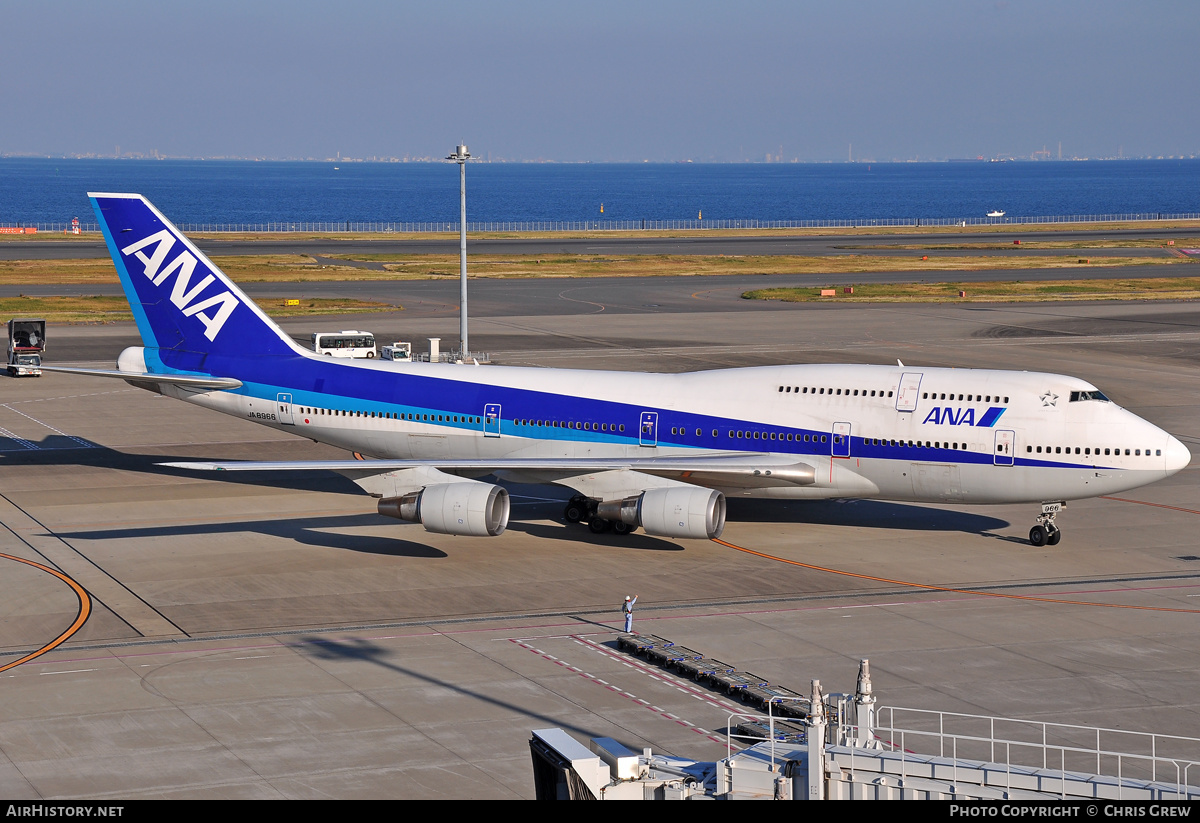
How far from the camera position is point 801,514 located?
4647 cm

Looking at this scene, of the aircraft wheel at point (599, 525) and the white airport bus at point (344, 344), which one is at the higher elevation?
the white airport bus at point (344, 344)

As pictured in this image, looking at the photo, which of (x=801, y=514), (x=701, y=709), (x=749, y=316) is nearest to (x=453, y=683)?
(x=701, y=709)

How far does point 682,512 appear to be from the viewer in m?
39.1

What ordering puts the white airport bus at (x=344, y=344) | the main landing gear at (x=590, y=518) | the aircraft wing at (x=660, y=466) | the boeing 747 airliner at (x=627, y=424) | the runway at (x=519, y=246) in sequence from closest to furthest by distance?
the boeing 747 airliner at (x=627, y=424)
the aircraft wing at (x=660, y=466)
the main landing gear at (x=590, y=518)
the white airport bus at (x=344, y=344)
the runway at (x=519, y=246)

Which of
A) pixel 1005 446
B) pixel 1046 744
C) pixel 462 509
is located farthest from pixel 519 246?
pixel 1046 744

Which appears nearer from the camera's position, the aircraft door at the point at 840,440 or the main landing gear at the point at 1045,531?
the aircraft door at the point at 840,440

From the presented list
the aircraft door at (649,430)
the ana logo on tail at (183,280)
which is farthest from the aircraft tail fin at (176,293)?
the aircraft door at (649,430)

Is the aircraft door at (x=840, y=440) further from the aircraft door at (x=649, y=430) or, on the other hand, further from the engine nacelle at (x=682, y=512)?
the aircraft door at (x=649, y=430)

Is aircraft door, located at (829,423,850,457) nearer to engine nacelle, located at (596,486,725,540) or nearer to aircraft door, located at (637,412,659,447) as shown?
engine nacelle, located at (596,486,725,540)

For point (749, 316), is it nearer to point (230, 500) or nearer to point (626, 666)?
point (230, 500)

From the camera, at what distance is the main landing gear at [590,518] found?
42719mm

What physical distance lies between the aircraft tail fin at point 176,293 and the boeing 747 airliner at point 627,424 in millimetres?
54

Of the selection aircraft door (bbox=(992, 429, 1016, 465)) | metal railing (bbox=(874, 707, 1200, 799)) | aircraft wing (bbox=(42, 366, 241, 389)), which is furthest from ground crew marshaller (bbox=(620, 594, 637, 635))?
aircraft wing (bbox=(42, 366, 241, 389))

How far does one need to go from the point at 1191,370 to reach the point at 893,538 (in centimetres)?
4385
